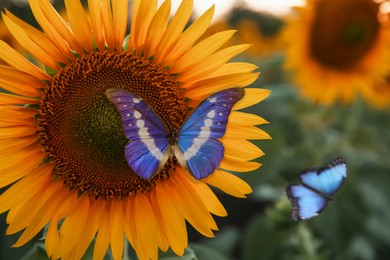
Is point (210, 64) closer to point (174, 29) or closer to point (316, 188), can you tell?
point (174, 29)

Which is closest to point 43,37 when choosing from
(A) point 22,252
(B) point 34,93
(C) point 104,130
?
(B) point 34,93

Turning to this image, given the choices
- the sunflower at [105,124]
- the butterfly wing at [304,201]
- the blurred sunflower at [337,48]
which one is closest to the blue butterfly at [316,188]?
the butterfly wing at [304,201]

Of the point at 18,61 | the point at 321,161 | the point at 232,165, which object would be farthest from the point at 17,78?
the point at 321,161

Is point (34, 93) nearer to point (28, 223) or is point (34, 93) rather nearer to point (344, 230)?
point (28, 223)

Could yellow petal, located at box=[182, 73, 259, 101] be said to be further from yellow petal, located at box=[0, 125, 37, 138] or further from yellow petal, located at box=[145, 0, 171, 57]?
yellow petal, located at box=[0, 125, 37, 138]

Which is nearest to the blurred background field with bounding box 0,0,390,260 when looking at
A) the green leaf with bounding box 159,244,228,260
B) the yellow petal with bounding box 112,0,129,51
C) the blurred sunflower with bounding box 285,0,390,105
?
the blurred sunflower with bounding box 285,0,390,105

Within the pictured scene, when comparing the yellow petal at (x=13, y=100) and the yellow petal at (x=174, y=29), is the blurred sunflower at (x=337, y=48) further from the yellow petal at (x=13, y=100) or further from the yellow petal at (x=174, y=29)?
the yellow petal at (x=13, y=100)
